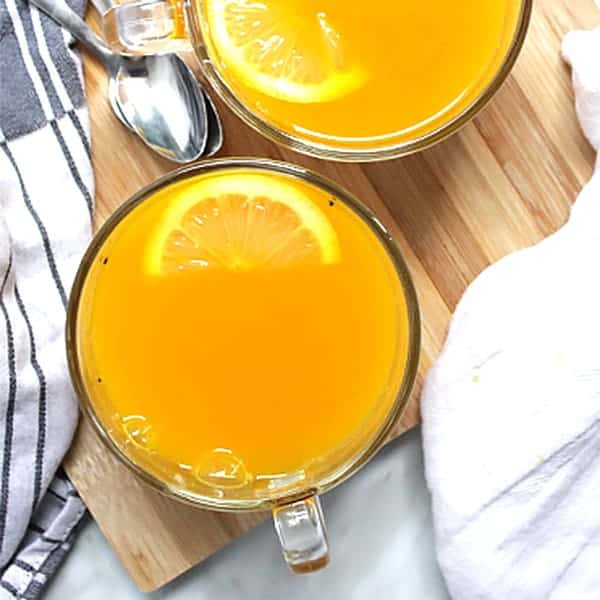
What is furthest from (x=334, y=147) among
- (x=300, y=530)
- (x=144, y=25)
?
(x=300, y=530)

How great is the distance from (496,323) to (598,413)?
0.37ft

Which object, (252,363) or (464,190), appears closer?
(252,363)

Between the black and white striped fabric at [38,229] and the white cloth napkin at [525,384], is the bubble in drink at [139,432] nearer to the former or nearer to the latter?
the black and white striped fabric at [38,229]

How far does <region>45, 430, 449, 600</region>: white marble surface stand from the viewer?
99 centimetres

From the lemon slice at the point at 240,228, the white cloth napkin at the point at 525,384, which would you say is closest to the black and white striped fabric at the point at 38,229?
the lemon slice at the point at 240,228

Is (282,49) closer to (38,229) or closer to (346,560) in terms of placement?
(38,229)

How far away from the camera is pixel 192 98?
0.92 meters

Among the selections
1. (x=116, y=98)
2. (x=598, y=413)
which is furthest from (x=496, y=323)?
(x=116, y=98)

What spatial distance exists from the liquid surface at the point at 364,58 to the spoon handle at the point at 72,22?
4.1 inches

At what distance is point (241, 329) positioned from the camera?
819 millimetres

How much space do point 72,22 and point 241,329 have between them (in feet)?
0.98

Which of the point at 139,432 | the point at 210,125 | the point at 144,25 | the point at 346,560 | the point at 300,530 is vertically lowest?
the point at 346,560

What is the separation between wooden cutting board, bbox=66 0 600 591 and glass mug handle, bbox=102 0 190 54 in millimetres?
77

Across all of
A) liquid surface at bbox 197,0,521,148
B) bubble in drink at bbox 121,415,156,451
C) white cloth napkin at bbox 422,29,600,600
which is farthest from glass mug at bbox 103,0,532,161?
bubble in drink at bbox 121,415,156,451
